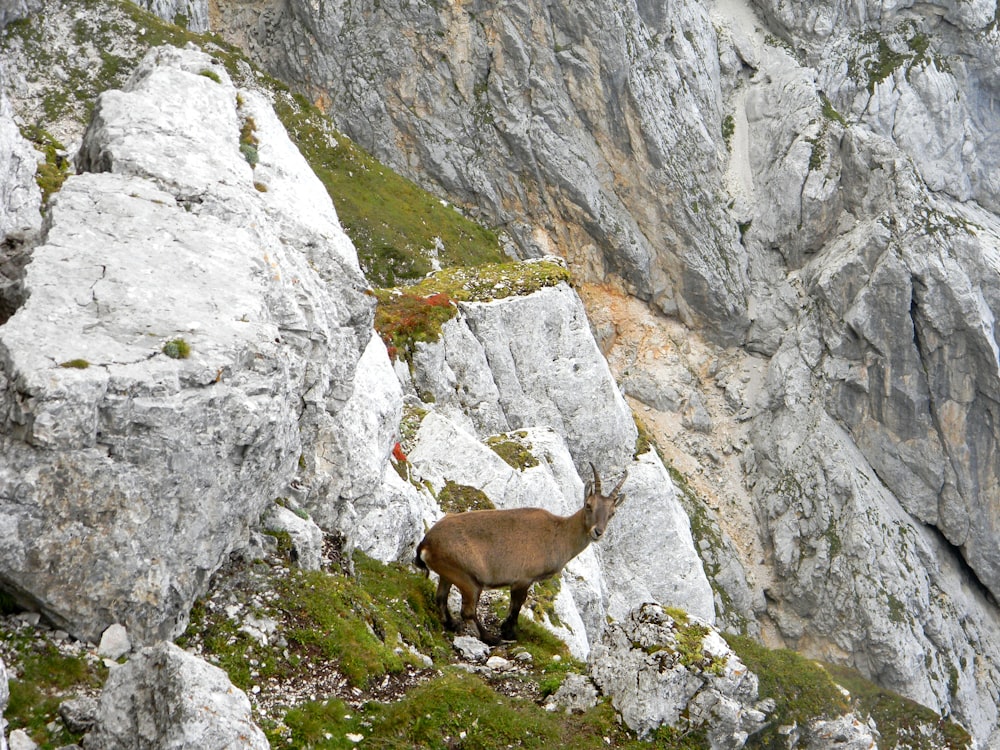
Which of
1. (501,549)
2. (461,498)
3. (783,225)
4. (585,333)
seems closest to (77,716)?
(501,549)

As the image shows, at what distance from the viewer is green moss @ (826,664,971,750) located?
34094 mm

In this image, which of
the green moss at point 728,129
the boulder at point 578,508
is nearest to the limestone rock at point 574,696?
the boulder at point 578,508

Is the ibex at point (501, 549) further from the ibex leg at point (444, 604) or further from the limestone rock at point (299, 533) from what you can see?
the limestone rock at point (299, 533)

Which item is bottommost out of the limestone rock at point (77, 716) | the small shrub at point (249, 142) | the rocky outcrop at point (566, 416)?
the rocky outcrop at point (566, 416)

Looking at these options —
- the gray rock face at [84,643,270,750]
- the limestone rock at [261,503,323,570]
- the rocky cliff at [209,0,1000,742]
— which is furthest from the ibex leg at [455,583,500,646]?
the rocky cliff at [209,0,1000,742]

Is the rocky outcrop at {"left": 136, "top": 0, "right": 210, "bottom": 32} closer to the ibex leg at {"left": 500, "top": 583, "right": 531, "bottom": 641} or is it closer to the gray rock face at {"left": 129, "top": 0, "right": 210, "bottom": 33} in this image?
the gray rock face at {"left": 129, "top": 0, "right": 210, "bottom": 33}

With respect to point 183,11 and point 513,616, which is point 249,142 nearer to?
point 513,616

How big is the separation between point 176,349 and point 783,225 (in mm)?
Answer: 71968

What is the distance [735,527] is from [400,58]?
48.6m

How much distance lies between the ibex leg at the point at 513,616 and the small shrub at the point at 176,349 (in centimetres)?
769

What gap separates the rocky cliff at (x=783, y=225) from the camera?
208ft

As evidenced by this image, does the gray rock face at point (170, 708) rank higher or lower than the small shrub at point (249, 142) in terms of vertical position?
lower

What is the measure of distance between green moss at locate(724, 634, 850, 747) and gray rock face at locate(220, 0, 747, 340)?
4933 centimetres

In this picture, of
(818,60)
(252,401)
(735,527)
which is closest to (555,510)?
(252,401)
